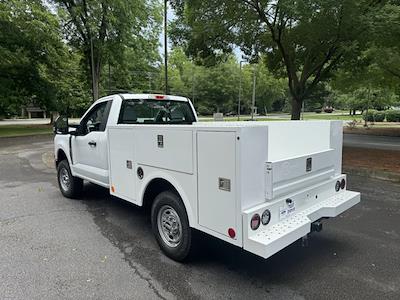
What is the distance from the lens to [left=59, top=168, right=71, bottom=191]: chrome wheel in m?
6.63

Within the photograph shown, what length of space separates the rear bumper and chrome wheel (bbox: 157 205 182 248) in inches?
40.7

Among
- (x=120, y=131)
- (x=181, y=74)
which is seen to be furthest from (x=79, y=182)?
(x=181, y=74)

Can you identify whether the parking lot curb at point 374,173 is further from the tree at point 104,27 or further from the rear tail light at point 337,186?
the tree at point 104,27

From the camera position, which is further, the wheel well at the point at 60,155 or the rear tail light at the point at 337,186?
the wheel well at the point at 60,155

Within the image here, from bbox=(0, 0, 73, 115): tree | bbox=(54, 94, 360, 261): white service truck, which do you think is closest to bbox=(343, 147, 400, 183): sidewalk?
bbox=(54, 94, 360, 261): white service truck

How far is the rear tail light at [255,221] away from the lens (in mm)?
2929

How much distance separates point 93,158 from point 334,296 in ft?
13.2

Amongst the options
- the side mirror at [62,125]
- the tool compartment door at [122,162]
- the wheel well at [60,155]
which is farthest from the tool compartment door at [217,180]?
the wheel well at [60,155]

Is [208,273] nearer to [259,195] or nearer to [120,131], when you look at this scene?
[259,195]

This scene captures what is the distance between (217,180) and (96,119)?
11.2ft

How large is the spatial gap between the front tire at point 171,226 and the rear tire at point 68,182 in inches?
119

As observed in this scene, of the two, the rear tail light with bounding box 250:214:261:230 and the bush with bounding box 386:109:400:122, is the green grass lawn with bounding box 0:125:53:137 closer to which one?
the rear tail light with bounding box 250:214:261:230

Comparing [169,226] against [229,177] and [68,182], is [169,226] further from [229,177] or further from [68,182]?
[68,182]

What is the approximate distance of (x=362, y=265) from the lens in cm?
371
